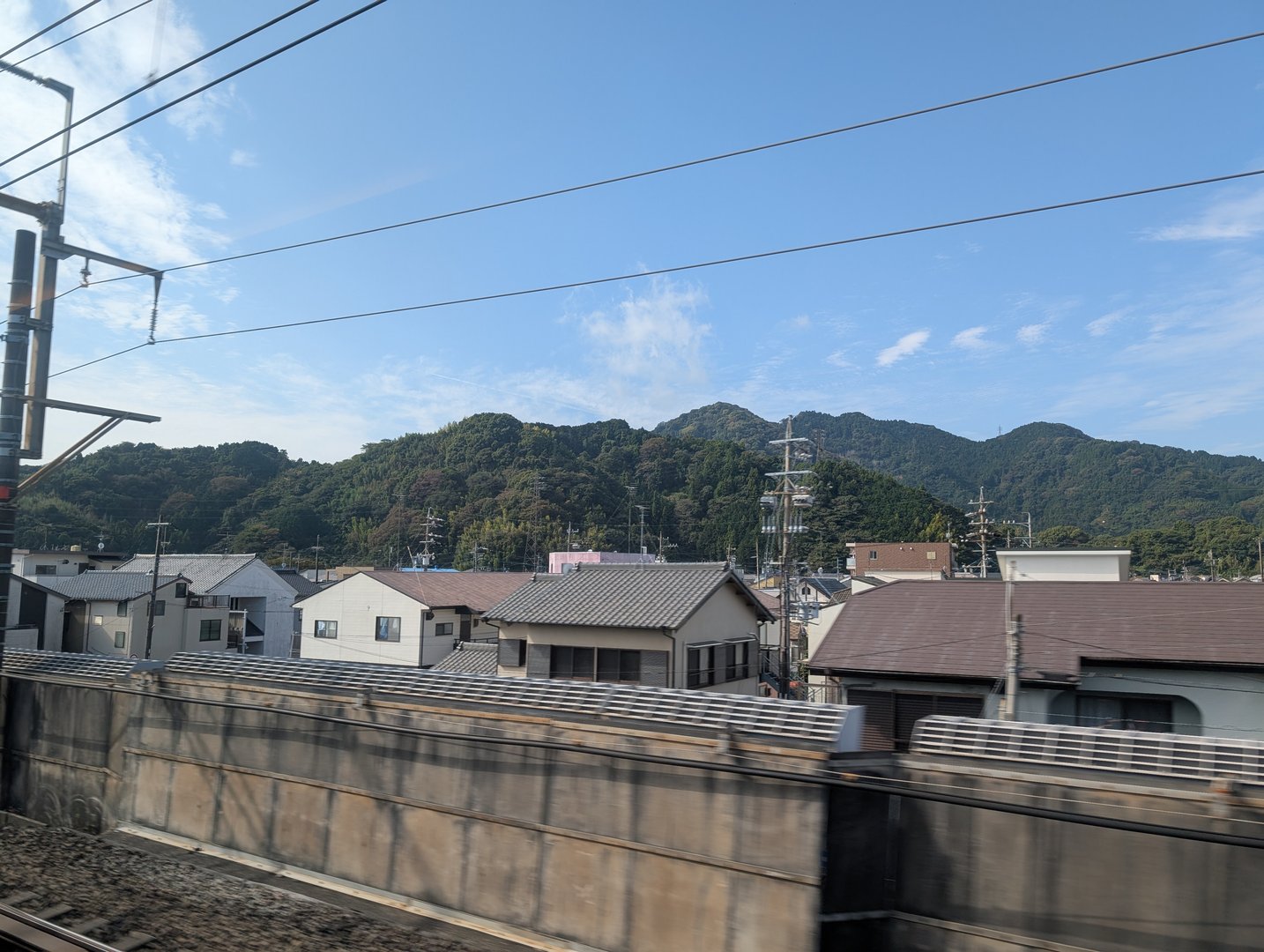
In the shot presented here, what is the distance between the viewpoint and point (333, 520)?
7112 cm

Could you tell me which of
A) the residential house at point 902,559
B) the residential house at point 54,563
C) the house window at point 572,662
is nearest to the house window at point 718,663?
the house window at point 572,662

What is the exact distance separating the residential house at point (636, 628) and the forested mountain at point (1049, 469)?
4353 cm

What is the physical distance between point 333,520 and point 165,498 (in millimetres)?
15128

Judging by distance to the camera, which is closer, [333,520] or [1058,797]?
[1058,797]

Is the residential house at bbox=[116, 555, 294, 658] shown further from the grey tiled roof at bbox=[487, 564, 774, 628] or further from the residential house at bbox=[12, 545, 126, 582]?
the grey tiled roof at bbox=[487, 564, 774, 628]

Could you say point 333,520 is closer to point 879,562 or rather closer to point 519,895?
point 879,562

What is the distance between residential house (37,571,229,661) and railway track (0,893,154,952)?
85.9 ft

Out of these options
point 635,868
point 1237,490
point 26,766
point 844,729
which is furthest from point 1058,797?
point 1237,490

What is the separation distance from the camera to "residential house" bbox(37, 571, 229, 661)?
3041cm

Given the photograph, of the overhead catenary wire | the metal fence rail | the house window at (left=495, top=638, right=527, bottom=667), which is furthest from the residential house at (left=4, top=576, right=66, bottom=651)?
the metal fence rail

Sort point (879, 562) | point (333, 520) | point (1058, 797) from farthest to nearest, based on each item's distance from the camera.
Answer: point (333, 520) < point (879, 562) < point (1058, 797)

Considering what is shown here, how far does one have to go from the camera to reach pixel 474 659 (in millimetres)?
21906

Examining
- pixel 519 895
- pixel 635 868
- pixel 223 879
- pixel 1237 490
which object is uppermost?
pixel 1237 490

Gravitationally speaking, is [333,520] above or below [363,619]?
above
